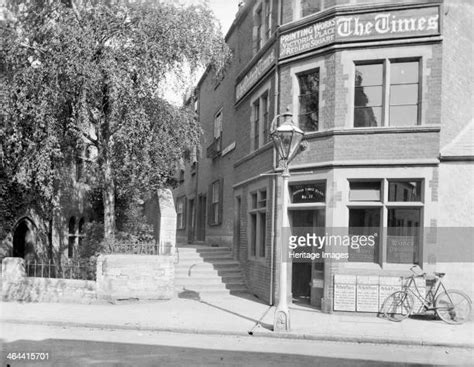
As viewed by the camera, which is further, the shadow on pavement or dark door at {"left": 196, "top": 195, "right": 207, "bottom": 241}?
dark door at {"left": 196, "top": 195, "right": 207, "bottom": 241}

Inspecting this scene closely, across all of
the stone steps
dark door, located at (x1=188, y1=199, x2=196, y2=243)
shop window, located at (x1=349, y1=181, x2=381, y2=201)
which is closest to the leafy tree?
the stone steps

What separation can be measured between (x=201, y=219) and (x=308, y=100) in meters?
11.4

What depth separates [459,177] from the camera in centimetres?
1057

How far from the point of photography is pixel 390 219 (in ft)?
35.2

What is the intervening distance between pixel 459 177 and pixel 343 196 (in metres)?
2.57

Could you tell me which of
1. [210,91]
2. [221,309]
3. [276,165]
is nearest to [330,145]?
[276,165]

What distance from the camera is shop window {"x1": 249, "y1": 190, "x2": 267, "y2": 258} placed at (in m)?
13.7

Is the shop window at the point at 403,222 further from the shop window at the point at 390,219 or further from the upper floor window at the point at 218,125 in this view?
the upper floor window at the point at 218,125

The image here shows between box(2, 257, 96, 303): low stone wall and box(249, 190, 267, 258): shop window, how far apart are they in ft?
15.6

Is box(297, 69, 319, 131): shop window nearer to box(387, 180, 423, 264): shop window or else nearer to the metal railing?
box(387, 180, 423, 264): shop window

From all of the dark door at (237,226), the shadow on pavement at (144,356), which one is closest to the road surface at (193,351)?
the shadow on pavement at (144,356)

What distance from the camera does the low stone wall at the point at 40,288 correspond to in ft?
38.0

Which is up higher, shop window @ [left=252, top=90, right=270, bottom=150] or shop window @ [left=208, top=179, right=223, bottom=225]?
shop window @ [left=252, top=90, right=270, bottom=150]

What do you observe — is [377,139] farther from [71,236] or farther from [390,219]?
[71,236]
